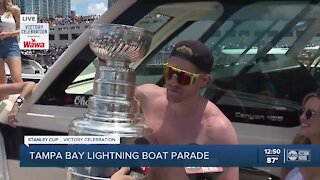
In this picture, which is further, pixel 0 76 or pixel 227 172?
pixel 0 76

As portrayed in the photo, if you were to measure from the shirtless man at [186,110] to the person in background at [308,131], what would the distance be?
20 cm

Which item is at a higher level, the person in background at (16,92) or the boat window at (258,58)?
the boat window at (258,58)

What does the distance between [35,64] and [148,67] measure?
416 centimetres

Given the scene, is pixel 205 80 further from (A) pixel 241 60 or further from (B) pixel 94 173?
(B) pixel 94 173

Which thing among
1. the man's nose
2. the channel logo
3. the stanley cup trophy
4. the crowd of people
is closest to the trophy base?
the stanley cup trophy

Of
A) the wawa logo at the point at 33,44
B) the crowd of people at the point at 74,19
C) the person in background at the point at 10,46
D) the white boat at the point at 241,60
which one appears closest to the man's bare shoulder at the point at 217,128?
the white boat at the point at 241,60

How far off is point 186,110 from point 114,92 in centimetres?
25

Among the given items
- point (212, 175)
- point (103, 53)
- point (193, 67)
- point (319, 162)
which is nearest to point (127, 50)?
point (103, 53)

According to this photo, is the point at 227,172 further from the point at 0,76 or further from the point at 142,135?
the point at 0,76

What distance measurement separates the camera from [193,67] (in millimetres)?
1502

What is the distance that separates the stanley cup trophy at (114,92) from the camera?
1438mm

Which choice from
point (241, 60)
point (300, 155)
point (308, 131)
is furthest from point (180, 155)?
point (241, 60)

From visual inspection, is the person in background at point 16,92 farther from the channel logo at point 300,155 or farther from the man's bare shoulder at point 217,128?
the channel logo at point 300,155

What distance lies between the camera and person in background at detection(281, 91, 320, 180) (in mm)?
1506
